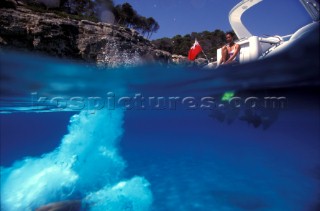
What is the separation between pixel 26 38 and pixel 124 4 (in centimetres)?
3007

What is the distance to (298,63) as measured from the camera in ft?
28.4

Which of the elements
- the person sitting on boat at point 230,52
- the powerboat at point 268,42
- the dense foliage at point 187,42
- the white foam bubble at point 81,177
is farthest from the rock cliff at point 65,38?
the dense foliage at point 187,42

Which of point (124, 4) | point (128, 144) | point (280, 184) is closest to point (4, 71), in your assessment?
point (280, 184)

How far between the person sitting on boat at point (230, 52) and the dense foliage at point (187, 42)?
39.2 m

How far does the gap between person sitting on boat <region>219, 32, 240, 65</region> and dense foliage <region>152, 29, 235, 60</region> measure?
129 ft

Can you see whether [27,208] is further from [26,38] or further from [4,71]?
[26,38]

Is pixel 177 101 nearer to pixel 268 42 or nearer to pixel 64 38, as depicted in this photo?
pixel 268 42

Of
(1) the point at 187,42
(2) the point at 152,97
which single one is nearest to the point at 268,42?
(2) the point at 152,97

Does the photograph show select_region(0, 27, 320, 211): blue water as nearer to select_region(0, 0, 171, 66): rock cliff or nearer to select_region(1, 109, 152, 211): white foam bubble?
select_region(1, 109, 152, 211): white foam bubble

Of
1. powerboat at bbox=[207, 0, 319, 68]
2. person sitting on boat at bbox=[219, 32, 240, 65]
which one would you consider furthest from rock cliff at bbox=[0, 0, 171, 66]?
person sitting on boat at bbox=[219, 32, 240, 65]

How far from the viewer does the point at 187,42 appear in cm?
5197

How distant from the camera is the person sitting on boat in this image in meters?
9.58

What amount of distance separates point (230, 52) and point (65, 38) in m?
25.5

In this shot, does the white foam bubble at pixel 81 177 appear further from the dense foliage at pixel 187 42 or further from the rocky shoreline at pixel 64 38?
the dense foliage at pixel 187 42
